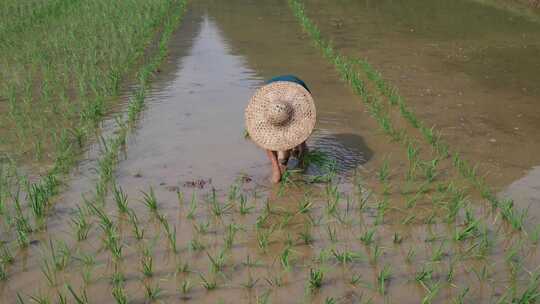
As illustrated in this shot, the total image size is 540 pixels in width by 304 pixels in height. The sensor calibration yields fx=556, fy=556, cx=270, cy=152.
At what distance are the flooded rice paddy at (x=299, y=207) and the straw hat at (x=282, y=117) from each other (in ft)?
1.19

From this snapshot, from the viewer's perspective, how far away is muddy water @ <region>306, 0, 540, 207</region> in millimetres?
4930

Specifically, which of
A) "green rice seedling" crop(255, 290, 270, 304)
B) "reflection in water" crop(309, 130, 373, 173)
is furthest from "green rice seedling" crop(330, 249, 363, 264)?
"reflection in water" crop(309, 130, 373, 173)

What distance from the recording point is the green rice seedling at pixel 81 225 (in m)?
3.39

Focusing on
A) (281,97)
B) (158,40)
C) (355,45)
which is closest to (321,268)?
(281,97)

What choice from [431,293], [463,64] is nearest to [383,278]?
[431,293]

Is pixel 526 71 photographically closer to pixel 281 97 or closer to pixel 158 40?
pixel 281 97

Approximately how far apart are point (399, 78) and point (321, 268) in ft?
14.4

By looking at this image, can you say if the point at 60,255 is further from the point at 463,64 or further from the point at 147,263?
the point at 463,64

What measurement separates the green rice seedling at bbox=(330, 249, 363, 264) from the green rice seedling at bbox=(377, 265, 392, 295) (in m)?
0.16

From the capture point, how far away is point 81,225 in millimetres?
3402

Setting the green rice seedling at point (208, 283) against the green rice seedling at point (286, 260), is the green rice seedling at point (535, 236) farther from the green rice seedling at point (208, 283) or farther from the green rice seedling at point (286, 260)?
the green rice seedling at point (208, 283)

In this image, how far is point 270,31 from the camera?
9.83 m

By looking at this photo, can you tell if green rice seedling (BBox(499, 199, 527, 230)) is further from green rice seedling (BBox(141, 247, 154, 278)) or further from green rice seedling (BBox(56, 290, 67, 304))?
green rice seedling (BBox(56, 290, 67, 304))

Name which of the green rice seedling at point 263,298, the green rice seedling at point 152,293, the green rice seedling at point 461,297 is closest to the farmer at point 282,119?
the green rice seedling at point 263,298
